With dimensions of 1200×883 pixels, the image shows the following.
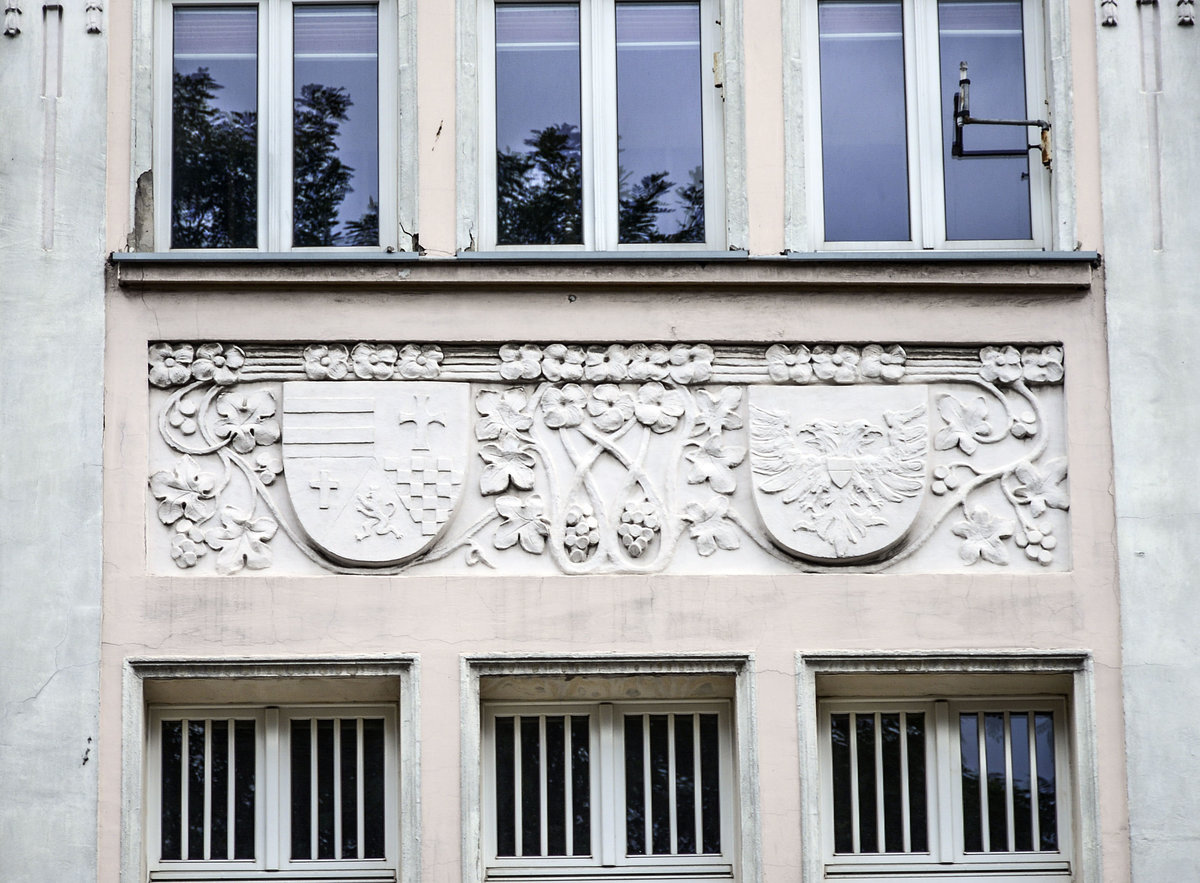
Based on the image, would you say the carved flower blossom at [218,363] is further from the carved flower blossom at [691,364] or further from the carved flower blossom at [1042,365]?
the carved flower blossom at [1042,365]

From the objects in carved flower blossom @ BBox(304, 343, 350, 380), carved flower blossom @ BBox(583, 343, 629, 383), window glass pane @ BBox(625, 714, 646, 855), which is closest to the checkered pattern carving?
carved flower blossom @ BBox(304, 343, 350, 380)

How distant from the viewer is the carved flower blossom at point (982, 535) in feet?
32.8

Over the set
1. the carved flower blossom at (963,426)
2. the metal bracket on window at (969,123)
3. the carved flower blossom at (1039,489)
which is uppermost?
the metal bracket on window at (969,123)

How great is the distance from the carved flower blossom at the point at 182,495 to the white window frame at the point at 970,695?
337 cm

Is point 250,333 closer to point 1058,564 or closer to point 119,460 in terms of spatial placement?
point 119,460

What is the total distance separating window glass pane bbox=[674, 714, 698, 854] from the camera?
33.2ft

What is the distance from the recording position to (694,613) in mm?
9906

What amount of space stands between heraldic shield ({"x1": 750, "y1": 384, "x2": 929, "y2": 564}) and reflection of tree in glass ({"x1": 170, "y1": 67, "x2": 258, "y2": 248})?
10.5ft

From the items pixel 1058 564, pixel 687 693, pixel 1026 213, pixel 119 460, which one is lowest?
pixel 687 693

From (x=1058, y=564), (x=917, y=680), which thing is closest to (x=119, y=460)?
(x=917, y=680)

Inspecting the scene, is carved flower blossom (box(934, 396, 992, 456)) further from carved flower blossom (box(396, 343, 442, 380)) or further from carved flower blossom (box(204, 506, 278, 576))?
carved flower blossom (box(204, 506, 278, 576))

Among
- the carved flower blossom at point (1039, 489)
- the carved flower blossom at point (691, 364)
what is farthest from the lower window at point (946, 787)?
the carved flower blossom at point (691, 364)

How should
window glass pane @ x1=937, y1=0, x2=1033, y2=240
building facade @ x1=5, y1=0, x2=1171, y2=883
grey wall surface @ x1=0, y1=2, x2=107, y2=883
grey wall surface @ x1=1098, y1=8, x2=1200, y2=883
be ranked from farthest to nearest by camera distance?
window glass pane @ x1=937, y1=0, x2=1033, y2=240
building facade @ x1=5, y1=0, x2=1171, y2=883
grey wall surface @ x1=1098, y1=8, x2=1200, y2=883
grey wall surface @ x1=0, y1=2, x2=107, y2=883

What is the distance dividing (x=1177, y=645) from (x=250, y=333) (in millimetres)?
5384
